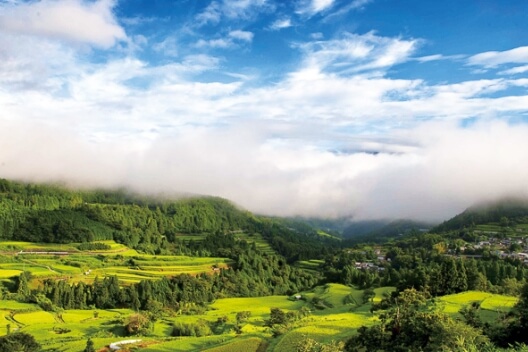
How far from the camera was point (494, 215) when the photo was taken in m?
156

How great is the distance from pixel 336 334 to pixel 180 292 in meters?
57.8

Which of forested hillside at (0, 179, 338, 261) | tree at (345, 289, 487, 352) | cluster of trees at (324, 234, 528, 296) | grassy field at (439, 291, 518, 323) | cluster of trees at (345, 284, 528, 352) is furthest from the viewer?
forested hillside at (0, 179, 338, 261)

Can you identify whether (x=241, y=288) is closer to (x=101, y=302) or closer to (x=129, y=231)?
(x=101, y=302)

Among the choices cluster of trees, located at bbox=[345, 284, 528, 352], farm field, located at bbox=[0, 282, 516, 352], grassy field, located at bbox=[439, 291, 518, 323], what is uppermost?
cluster of trees, located at bbox=[345, 284, 528, 352]

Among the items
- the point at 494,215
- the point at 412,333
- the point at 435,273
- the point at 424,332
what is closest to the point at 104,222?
the point at 435,273

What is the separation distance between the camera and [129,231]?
147750 mm

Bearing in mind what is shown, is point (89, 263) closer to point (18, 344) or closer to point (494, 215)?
point (18, 344)

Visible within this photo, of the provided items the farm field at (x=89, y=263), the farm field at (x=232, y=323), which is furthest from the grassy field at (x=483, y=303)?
the farm field at (x=89, y=263)

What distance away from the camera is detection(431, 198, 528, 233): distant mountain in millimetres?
146875

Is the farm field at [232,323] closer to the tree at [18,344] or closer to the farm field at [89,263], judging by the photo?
the tree at [18,344]

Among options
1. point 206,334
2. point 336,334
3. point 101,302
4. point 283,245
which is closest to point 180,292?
point 101,302

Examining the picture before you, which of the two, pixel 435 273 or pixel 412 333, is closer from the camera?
pixel 412 333

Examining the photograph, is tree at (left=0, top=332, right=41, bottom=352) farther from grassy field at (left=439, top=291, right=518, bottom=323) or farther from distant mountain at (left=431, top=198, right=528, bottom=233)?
distant mountain at (left=431, top=198, right=528, bottom=233)

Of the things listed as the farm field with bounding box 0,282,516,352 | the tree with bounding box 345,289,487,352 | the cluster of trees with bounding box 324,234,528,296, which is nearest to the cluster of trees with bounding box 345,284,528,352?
the tree with bounding box 345,289,487,352
